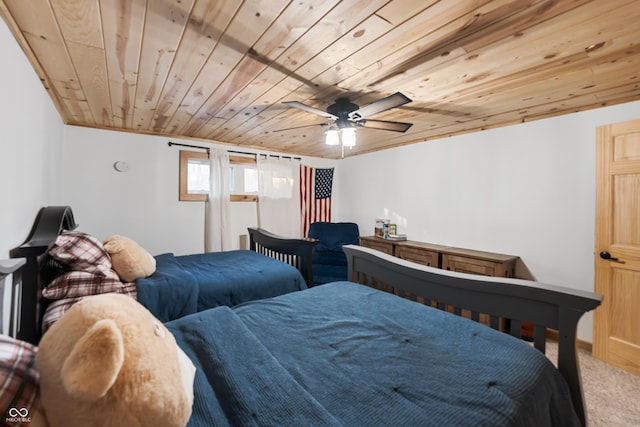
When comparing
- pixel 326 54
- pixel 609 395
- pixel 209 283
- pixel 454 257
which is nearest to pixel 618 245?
pixel 609 395

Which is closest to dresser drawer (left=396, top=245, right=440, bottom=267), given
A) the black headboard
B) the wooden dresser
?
the wooden dresser

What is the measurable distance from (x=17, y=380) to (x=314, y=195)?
→ 441 cm

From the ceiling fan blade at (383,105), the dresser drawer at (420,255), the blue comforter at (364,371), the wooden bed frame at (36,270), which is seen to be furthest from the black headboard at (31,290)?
the dresser drawer at (420,255)

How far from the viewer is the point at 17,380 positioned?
54 centimetres

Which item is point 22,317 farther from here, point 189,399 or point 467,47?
point 467,47

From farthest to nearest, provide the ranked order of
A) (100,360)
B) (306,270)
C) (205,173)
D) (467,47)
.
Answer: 1. (205,173)
2. (306,270)
3. (467,47)
4. (100,360)

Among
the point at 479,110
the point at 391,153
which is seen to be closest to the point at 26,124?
the point at 479,110

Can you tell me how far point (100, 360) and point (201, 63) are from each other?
5.62 ft

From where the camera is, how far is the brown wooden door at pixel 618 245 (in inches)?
85.3

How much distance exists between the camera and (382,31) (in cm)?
137

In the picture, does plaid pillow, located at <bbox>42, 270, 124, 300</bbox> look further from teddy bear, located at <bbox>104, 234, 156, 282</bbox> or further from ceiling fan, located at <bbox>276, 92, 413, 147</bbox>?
ceiling fan, located at <bbox>276, 92, 413, 147</bbox>

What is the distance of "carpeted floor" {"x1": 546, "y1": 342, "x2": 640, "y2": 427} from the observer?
1.72m

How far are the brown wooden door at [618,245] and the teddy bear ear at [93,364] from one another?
331 centimetres

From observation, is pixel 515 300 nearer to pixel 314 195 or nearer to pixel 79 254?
pixel 79 254
